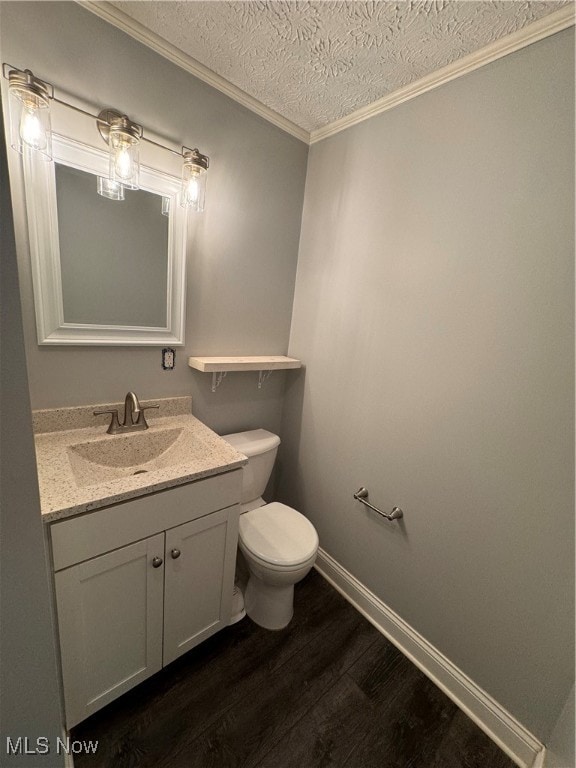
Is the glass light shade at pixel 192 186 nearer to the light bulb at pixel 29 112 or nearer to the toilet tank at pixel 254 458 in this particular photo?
the light bulb at pixel 29 112

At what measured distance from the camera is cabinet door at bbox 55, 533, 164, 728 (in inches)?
36.6

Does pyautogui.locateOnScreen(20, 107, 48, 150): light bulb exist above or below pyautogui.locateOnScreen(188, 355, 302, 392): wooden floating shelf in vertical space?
above

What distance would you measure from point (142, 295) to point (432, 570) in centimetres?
169

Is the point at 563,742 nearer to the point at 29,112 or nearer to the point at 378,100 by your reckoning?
the point at 378,100

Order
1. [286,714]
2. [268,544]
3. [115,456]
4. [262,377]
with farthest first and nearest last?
[262,377], [268,544], [115,456], [286,714]

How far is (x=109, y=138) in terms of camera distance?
1.11 m

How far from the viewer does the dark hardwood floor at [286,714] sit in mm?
1044

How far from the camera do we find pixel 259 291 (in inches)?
66.1

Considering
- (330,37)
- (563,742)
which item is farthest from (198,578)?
(330,37)

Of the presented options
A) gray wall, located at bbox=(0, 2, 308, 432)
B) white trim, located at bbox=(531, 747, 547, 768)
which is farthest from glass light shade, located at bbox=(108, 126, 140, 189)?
white trim, located at bbox=(531, 747, 547, 768)

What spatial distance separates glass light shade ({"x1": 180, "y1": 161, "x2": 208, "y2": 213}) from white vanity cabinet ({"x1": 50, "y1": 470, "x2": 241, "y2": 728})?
3.66ft

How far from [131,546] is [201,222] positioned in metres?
1.31

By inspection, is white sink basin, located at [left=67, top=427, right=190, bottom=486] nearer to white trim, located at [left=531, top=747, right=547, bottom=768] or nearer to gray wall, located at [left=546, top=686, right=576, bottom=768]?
gray wall, located at [left=546, top=686, right=576, bottom=768]

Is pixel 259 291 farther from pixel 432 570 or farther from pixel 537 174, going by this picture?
pixel 432 570
